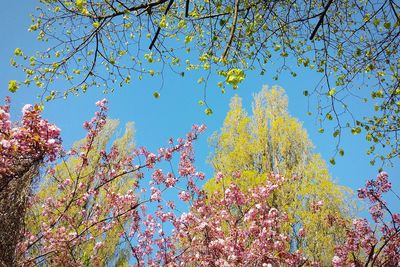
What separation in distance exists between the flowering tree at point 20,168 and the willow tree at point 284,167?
627 centimetres

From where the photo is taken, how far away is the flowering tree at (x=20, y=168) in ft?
11.5

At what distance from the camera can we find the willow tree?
1009 centimetres

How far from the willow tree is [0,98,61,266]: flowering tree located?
247 inches

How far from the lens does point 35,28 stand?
5.24 metres

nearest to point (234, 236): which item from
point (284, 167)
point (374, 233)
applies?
point (374, 233)

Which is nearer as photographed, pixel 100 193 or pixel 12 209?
pixel 12 209

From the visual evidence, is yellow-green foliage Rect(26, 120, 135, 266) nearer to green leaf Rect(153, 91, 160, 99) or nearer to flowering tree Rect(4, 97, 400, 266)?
flowering tree Rect(4, 97, 400, 266)

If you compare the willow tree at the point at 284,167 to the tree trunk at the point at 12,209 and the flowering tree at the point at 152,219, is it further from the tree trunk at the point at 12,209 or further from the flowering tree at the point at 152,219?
the tree trunk at the point at 12,209

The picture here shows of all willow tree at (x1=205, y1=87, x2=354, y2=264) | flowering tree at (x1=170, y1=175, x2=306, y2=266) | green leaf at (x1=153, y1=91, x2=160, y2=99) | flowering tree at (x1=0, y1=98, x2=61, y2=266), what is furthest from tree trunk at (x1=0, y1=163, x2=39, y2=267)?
willow tree at (x1=205, y1=87, x2=354, y2=264)

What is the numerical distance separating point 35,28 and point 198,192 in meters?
4.20

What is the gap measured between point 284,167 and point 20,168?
34.4 ft

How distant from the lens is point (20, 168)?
3684mm

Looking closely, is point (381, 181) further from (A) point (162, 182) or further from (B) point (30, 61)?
(B) point (30, 61)

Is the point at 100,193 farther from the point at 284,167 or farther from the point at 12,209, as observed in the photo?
the point at 12,209
